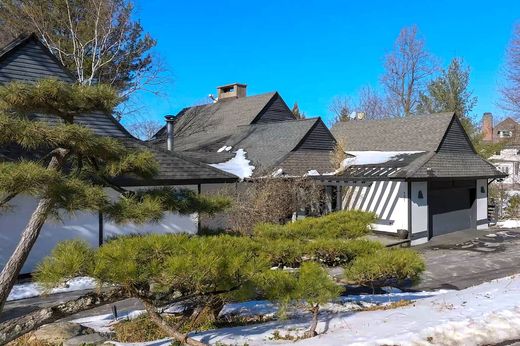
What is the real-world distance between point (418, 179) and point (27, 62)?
12.4 metres

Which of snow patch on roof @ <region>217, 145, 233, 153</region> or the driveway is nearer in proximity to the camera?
the driveway

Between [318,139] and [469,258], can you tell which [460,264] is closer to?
[469,258]

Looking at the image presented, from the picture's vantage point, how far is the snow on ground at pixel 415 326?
496cm

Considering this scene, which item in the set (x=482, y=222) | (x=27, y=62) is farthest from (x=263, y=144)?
(x=27, y=62)

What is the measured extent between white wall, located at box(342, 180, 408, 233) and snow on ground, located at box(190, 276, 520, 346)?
29.9 ft

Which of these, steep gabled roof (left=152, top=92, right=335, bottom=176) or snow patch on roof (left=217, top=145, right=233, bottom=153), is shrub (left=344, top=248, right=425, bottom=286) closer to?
steep gabled roof (left=152, top=92, right=335, bottom=176)

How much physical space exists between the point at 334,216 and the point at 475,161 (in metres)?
14.3

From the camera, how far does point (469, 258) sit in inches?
509

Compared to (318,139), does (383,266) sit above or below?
below

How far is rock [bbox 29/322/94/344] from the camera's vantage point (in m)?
5.40

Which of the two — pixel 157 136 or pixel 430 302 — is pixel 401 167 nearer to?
pixel 430 302

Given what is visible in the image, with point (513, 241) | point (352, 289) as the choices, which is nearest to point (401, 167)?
point (513, 241)

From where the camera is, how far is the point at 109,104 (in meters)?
5.35

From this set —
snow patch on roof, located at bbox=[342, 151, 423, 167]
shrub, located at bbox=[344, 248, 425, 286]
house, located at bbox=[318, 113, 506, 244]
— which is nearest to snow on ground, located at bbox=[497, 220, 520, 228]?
house, located at bbox=[318, 113, 506, 244]
